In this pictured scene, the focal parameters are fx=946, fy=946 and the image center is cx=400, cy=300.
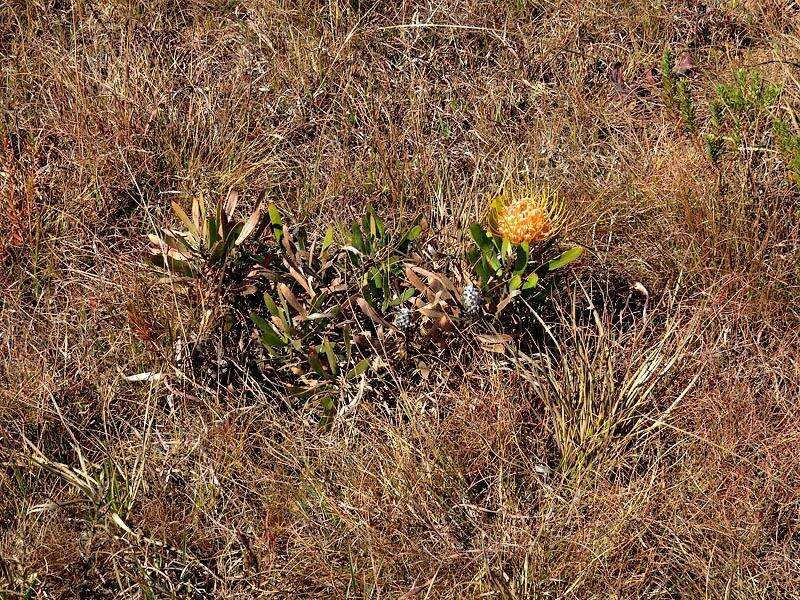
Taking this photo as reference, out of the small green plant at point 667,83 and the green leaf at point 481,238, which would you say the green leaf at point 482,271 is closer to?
the green leaf at point 481,238

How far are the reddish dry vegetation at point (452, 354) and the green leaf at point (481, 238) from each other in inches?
12.5

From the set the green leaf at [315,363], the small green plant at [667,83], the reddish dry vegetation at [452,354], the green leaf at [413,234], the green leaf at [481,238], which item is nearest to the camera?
the reddish dry vegetation at [452,354]

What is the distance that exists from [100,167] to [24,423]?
2.91ft

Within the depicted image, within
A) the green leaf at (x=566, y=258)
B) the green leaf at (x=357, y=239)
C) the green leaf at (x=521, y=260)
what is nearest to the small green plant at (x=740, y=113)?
the green leaf at (x=566, y=258)

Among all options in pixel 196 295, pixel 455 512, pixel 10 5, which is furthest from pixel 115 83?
pixel 455 512

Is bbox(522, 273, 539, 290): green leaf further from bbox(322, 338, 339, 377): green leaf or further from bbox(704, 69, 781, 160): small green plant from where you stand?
bbox(704, 69, 781, 160): small green plant

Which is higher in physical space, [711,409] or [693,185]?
[693,185]

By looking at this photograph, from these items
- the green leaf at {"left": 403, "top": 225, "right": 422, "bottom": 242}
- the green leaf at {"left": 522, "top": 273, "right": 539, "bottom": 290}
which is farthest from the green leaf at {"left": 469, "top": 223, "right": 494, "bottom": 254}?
the green leaf at {"left": 403, "top": 225, "right": 422, "bottom": 242}

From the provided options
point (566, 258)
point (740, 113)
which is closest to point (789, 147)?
point (740, 113)

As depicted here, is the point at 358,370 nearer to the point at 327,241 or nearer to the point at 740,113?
the point at 327,241

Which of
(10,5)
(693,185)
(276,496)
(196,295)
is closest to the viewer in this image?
(276,496)

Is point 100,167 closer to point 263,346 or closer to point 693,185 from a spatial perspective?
point 263,346

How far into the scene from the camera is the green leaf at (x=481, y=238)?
2315 millimetres

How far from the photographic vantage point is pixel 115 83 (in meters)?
3.05
